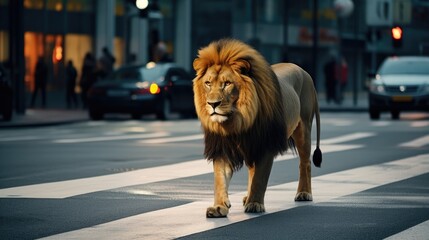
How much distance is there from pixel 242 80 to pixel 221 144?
564 millimetres

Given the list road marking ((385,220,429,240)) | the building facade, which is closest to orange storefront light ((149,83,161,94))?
the building facade

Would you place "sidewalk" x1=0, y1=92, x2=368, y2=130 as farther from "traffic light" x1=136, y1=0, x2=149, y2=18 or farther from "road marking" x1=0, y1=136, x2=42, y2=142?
"road marking" x1=0, y1=136, x2=42, y2=142

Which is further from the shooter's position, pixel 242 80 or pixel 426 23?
pixel 426 23

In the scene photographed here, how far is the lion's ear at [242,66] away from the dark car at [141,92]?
21197 millimetres

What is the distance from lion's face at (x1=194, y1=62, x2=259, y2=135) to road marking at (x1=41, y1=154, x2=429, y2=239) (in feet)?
2.33

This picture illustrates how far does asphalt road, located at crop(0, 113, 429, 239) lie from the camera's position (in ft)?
31.4

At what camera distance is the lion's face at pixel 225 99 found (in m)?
10.2

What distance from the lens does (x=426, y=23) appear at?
88.3 meters

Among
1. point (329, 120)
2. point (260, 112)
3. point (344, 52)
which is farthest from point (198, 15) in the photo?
point (260, 112)

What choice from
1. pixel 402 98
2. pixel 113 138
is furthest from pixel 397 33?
pixel 113 138

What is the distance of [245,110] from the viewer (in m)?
10.4

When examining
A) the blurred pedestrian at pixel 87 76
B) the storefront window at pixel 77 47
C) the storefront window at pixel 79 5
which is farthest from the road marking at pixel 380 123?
the storefront window at pixel 79 5

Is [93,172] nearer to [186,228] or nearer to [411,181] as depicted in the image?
[411,181]

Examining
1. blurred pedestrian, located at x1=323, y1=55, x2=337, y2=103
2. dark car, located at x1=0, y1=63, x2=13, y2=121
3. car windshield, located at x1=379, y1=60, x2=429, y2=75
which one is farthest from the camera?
blurred pedestrian, located at x1=323, y1=55, x2=337, y2=103
